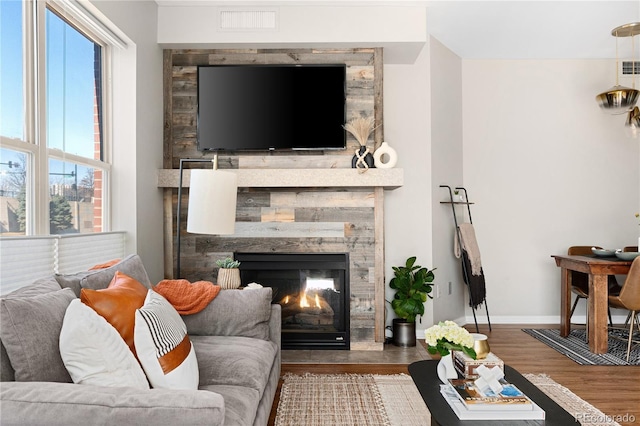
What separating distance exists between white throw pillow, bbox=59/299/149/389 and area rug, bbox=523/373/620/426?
237cm

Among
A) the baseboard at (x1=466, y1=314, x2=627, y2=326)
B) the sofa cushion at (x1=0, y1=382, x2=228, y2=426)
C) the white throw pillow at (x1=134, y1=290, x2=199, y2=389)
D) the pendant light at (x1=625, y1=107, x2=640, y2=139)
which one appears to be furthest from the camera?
the baseboard at (x1=466, y1=314, x2=627, y2=326)

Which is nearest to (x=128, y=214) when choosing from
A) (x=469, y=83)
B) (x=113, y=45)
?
(x=113, y=45)

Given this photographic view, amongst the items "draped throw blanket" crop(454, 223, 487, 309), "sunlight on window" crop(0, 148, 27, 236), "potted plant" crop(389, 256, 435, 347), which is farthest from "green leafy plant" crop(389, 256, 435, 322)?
"sunlight on window" crop(0, 148, 27, 236)

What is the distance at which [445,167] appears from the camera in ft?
16.6

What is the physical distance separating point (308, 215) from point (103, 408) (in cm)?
298

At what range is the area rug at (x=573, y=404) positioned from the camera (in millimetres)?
2775

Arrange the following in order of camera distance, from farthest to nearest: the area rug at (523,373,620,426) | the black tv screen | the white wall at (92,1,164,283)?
1. the black tv screen
2. the white wall at (92,1,164,283)
3. the area rug at (523,373,620,426)

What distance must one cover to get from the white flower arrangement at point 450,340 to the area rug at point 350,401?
32.9 inches

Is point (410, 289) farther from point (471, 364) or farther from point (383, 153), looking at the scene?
point (471, 364)

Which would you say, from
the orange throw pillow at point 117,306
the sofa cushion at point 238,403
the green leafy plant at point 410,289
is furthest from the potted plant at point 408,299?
the orange throw pillow at point 117,306

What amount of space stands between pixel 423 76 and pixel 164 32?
7.69 ft

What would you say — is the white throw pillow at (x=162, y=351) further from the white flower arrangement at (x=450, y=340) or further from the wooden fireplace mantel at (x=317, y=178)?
the wooden fireplace mantel at (x=317, y=178)

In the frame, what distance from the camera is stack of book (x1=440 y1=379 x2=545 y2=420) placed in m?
1.85

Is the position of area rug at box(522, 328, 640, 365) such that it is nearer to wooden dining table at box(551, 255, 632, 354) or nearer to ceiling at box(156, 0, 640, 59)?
wooden dining table at box(551, 255, 632, 354)
